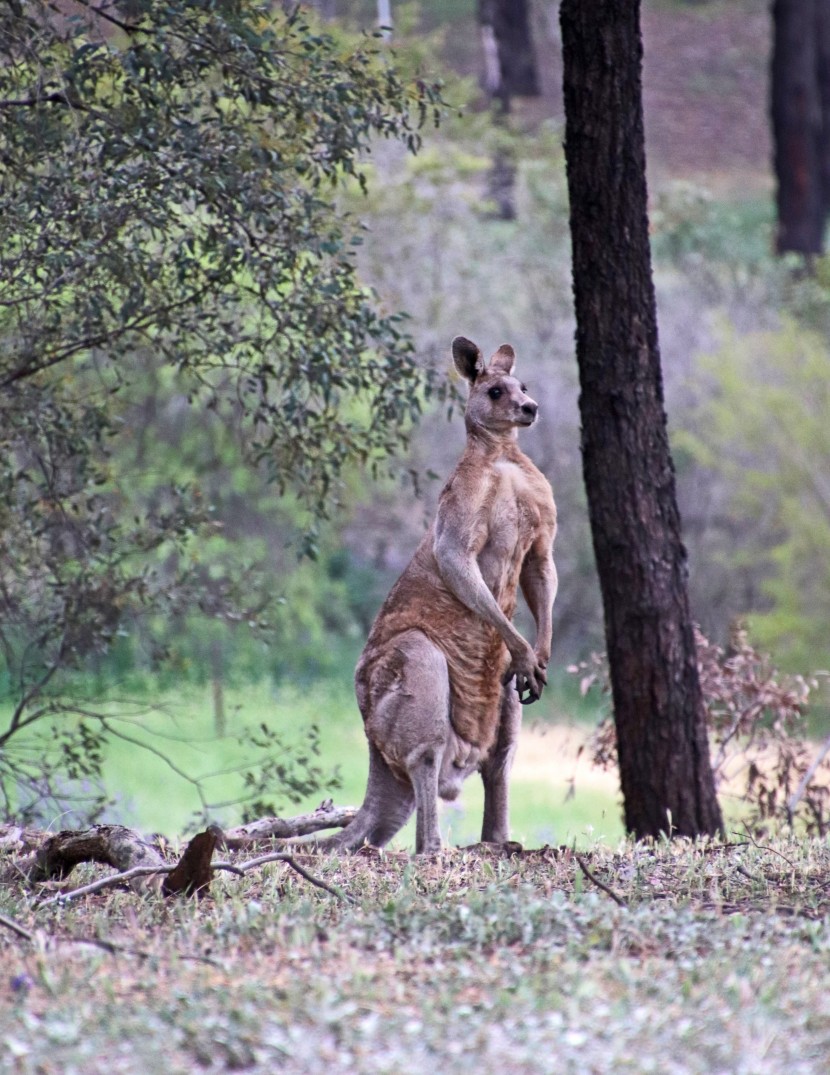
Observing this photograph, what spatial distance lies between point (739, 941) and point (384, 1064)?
55.2 inches

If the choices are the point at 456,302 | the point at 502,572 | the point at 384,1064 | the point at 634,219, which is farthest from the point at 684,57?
the point at 384,1064

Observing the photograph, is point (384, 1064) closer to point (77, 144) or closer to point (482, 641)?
point (482, 641)

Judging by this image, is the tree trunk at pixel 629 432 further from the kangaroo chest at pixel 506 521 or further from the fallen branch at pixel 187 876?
the fallen branch at pixel 187 876

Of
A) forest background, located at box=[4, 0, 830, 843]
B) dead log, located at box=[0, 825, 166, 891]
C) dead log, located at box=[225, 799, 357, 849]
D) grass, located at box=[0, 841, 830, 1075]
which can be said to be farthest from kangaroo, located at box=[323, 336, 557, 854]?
forest background, located at box=[4, 0, 830, 843]

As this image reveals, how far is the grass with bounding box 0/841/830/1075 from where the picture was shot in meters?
3.41

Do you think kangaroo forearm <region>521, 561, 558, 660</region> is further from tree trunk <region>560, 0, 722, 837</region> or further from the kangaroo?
tree trunk <region>560, 0, 722, 837</region>

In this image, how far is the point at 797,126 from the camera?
27.8m

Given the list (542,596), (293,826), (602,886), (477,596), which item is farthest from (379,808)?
(602,886)

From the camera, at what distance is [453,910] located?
15.1ft

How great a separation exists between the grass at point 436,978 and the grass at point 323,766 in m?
9.32

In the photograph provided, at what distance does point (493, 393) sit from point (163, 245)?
2.05 metres

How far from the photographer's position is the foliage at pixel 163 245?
7246 mm

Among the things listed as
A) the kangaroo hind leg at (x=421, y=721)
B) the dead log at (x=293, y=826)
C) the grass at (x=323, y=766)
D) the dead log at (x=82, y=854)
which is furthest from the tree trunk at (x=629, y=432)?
the grass at (x=323, y=766)

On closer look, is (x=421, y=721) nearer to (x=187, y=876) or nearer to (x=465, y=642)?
(x=465, y=642)
